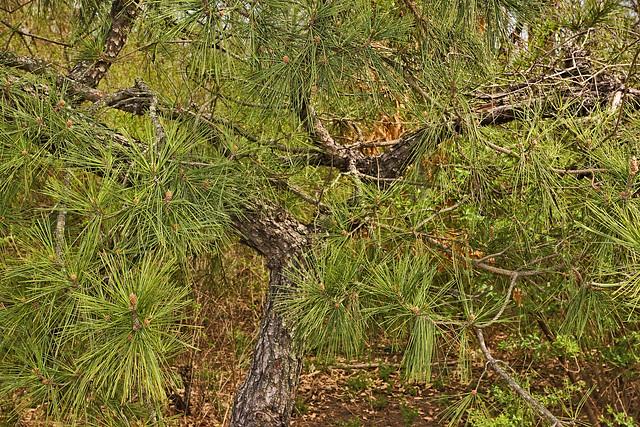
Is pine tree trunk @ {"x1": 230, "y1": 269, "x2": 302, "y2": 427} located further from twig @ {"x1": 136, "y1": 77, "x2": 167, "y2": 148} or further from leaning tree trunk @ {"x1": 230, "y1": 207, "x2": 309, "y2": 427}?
twig @ {"x1": 136, "y1": 77, "x2": 167, "y2": 148}

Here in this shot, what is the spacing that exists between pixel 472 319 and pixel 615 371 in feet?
7.11

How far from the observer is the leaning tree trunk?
2070 millimetres

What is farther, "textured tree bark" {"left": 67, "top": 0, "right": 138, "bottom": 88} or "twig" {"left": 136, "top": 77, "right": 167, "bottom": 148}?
"textured tree bark" {"left": 67, "top": 0, "right": 138, "bottom": 88}

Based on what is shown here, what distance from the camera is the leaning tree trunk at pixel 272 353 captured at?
207 centimetres

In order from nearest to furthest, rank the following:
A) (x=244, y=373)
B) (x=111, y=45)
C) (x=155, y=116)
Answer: (x=155, y=116) < (x=111, y=45) < (x=244, y=373)

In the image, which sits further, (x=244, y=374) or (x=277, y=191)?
(x=244, y=374)

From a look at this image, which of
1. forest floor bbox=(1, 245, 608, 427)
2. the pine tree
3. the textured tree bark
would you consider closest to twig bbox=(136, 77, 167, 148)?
the pine tree

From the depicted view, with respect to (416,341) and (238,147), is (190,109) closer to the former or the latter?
(238,147)

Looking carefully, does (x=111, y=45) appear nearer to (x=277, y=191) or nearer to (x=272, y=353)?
(x=277, y=191)

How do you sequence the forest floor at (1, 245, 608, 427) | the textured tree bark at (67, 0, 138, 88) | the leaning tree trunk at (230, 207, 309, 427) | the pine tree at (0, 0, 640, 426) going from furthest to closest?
1. the forest floor at (1, 245, 608, 427)
2. the leaning tree trunk at (230, 207, 309, 427)
3. the textured tree bark at (67, 0, 138, 88)
4. the pine tree at (0, 0, 640, 426)

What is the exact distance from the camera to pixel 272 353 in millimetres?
2082

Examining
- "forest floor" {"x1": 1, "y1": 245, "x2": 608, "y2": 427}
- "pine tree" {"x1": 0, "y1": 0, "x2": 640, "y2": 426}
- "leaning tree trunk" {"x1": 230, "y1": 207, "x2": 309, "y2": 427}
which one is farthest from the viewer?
"forest floor" {"x1": 1, "y1": 245, "x2": 608, "y2": 427}

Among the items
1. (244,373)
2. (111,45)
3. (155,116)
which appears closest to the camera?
(155,116)

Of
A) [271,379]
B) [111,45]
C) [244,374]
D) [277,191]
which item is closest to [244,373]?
[244,374]
